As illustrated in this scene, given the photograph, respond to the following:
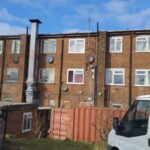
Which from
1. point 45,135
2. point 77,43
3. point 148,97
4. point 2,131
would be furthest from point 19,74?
point 148,97

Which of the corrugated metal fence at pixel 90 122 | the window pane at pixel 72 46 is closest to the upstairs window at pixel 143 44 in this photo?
the window pane at pixel 72 46

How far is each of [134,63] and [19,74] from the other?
12.1 m

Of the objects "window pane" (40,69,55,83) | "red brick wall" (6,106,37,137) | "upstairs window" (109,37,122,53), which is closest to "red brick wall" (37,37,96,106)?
"window pane" (40,69,55,83)

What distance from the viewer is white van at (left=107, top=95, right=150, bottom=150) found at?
255 inches

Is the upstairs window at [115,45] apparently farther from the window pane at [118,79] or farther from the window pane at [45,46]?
the window pane at [45,46]

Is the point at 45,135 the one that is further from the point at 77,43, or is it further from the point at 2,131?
the point at 2,131

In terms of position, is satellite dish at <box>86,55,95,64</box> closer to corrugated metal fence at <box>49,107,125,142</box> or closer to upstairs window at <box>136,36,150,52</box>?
upstairs window at <box>136,36,150,52</box>

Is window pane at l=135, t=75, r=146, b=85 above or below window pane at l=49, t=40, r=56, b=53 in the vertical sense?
below

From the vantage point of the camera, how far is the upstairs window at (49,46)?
34.6 m

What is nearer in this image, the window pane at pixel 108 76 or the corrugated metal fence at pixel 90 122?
the corrugated metal fence at pixel 90 122

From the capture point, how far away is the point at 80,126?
812 inches

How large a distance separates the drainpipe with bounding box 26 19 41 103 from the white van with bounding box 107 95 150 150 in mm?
25831

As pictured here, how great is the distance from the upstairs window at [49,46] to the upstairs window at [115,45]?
612cm

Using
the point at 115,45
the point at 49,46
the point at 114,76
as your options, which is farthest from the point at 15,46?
the point at 114,76
